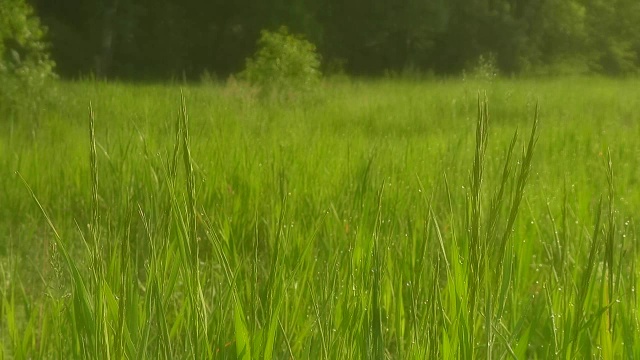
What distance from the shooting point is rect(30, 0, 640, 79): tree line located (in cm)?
1714

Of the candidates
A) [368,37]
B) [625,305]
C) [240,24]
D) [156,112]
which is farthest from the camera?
[368,37]

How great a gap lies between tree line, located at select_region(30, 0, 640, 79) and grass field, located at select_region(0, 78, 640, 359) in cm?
897

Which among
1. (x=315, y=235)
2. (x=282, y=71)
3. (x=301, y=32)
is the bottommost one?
(x=282, y=71)

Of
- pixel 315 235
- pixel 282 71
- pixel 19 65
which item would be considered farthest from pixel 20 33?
pixel 315 235

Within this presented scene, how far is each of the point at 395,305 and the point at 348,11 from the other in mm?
19536

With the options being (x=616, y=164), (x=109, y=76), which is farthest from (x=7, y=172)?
(x=109, y=76)

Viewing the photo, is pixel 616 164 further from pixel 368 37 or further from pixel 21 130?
pixel 368 37

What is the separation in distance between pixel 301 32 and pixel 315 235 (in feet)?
56.9

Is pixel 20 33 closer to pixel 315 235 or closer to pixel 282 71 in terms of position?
pixel 282 71

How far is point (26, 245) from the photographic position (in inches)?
103

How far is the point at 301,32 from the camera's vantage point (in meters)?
18.2

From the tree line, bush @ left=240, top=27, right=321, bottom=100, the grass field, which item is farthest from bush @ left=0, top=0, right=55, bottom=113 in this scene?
the tree line

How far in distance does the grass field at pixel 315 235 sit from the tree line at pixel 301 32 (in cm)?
897

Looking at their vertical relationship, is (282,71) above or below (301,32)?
below
